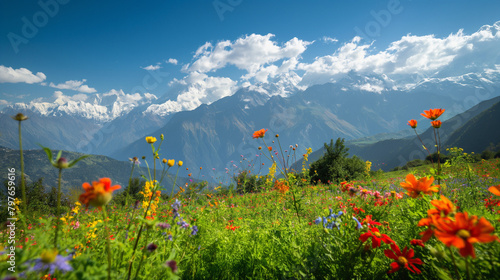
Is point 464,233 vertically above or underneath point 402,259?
above

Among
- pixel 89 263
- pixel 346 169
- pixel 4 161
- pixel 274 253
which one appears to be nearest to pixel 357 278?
pixel 274 253

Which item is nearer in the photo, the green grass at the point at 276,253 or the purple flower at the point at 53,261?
the purple flower at the point at 53,261

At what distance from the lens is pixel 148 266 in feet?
5.07

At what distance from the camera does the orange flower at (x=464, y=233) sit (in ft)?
2.86

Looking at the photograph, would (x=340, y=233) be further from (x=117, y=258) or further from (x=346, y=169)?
(x=346, y=169)

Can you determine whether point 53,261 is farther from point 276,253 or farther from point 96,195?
point 276,253

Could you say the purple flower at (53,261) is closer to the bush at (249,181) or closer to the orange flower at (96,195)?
the orange flower at (96,195)

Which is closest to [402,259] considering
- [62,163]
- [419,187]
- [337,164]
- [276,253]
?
[419,187]

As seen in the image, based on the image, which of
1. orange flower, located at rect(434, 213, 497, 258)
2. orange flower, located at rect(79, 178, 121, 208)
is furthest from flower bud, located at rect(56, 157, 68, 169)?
orange flower, located at rect(434, 213, 497, 258)

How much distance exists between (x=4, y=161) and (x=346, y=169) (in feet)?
809

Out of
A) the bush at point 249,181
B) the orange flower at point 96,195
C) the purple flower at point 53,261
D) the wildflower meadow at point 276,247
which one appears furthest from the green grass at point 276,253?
the bush at point 249,181

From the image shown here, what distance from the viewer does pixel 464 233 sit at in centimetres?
89

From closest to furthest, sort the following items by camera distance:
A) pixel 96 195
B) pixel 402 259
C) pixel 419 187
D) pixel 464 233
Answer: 1. pixel 464 233
2. pixel 96 195
3. pixel 402 259
4. pixel 419 187

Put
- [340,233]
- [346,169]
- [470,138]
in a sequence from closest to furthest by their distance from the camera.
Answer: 1. [340,233]
2. [346,169]
3. [470,138]
